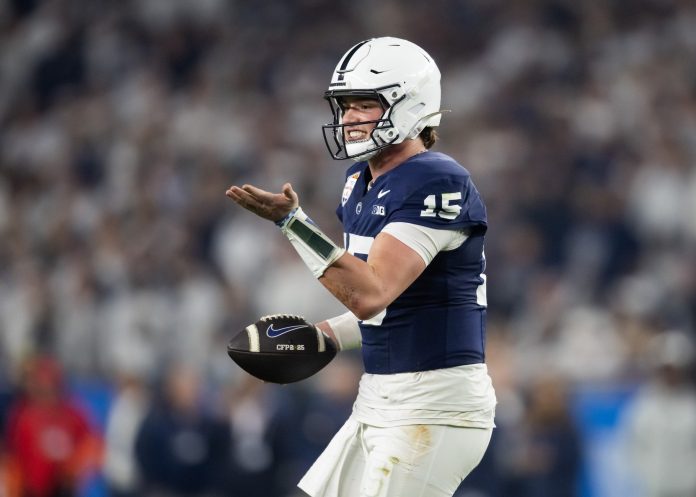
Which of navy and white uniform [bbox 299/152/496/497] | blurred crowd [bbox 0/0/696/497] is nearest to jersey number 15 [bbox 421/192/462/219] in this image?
navy and white uniform [bbox 299/152/496/497]

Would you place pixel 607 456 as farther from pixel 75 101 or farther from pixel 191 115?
pixel 75 101

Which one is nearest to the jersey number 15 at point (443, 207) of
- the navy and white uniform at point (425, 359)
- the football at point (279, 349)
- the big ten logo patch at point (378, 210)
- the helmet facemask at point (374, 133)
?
the navy and white uniform at point (425, 359)

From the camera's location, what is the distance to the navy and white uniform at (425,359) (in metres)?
3.42

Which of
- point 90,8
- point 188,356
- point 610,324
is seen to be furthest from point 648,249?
point 90,8

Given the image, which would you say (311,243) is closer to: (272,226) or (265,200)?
(265,200)

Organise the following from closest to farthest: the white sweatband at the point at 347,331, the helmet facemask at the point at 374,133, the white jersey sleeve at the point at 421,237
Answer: the white jersey sleeve at the point at 421,237 < the helmet facemask at the point at 374,133 < the white sweatband at the point at 347,331

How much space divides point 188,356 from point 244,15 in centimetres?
418

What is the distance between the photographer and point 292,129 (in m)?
10.0

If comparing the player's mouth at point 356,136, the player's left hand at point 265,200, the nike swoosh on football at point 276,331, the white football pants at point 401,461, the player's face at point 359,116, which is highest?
the player's face at point 359,116

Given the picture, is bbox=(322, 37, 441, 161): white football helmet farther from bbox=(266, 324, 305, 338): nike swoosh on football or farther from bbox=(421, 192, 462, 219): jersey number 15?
bbox=(266, 324, 305, 338): nike swoosh on football

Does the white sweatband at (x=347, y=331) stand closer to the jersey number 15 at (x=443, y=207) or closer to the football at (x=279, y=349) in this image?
the football at (x=279, y=349)

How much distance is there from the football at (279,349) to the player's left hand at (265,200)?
494mm

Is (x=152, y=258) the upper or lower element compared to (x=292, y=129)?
lower

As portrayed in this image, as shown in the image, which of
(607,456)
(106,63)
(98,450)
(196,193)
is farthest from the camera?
(106,63)
